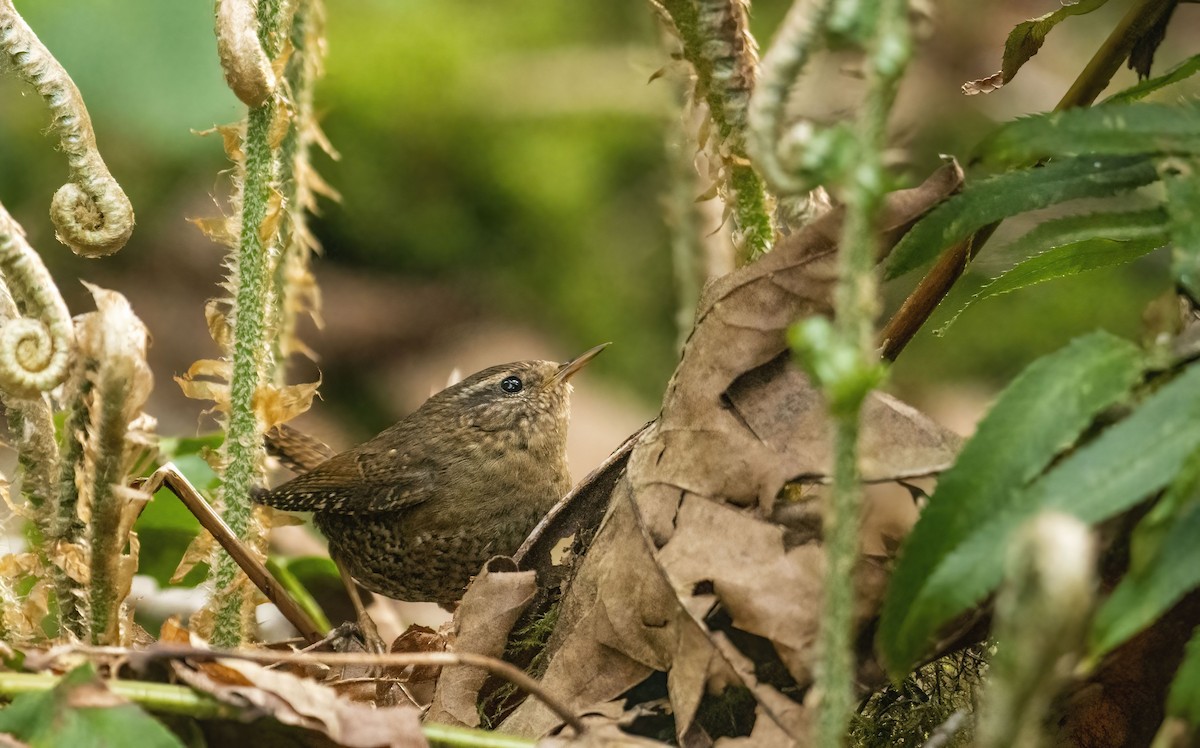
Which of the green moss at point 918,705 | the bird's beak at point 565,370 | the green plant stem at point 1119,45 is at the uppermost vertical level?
the green plant stem at point 1119,45

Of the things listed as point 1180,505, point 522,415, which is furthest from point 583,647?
point 522,415

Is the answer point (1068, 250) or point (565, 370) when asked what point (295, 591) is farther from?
point (1068, 250)

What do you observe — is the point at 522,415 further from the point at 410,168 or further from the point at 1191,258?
the point at 410,168

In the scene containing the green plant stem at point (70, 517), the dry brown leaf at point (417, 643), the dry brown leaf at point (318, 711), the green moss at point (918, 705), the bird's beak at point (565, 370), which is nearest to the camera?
Result: the dry brown leaf at point (318, 711)

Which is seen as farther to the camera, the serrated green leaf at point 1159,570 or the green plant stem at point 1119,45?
the green plant stem at point 1119,45

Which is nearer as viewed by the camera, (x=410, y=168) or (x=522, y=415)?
(x=522, y=415)

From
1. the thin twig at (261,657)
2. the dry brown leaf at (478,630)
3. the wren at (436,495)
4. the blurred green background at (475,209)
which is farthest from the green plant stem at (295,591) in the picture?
the blurred green background at (475,209)

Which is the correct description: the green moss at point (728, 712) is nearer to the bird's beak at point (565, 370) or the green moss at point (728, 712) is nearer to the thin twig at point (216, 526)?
the thin twig at point (216, 526)

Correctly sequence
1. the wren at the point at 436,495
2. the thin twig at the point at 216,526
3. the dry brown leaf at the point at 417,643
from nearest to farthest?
the thin twig at the point at 216,526 → the dry brown leaf at the point at 417,643 → the wren at the point at 436,495
